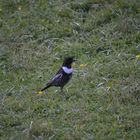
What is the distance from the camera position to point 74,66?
33.2ft

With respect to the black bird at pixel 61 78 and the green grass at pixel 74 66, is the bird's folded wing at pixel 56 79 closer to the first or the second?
the black bird at pixel 61 78

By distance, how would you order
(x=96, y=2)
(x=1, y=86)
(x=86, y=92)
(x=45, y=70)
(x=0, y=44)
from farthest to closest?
(x=96, y=2) < (x=0, y=44) < (x=45, y=70) < (x=1, y=86) < (x=86, y=92)

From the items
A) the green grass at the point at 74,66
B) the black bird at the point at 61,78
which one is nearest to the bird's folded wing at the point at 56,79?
the black bird at the point at 61,78

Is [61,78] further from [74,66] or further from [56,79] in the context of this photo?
[74,66]

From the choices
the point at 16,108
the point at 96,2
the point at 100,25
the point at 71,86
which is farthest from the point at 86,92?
the point at 96,2

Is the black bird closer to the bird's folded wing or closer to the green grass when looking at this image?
the bird's folded wing

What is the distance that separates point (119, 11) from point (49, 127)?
5006 millimetres

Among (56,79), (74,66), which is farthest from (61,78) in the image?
(74,66)

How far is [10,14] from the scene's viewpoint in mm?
12914

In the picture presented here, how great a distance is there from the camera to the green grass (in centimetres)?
760

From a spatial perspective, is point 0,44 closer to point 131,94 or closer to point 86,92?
point 86,92

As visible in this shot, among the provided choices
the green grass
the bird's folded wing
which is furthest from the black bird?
the green grass

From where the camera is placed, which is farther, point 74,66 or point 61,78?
point 74,66

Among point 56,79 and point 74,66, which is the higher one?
point 56,79
